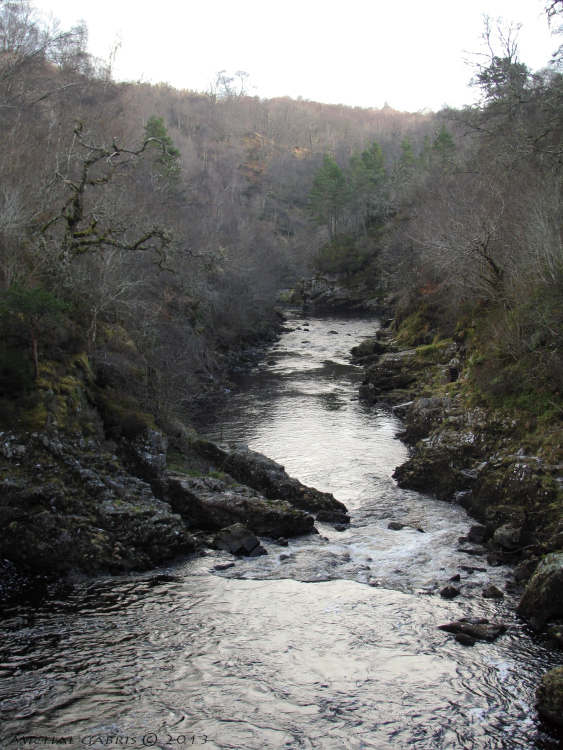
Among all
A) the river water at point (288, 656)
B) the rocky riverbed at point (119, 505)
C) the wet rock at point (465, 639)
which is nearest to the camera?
the river water at point (288, 656)

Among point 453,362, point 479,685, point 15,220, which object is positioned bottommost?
point 479,685

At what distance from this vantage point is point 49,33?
28234mm

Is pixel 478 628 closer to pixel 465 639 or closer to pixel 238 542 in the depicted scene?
pixel 465 639

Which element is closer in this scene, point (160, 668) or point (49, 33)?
point (160, 668)

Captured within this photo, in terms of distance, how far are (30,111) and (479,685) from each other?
29087 millimetres

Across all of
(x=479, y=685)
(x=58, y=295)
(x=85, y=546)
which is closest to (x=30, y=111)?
(x=58, y=295)

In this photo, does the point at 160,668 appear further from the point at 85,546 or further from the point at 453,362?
the point at 453,362

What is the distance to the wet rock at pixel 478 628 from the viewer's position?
34.1 ft

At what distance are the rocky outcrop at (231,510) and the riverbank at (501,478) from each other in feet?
14.5

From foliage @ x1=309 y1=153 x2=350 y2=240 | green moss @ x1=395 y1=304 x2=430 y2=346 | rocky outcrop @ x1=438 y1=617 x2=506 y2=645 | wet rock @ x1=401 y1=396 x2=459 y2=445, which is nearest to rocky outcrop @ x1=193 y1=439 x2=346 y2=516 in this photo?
rocky outcrop @ x1=438 y1=617 x2=506 y2=645

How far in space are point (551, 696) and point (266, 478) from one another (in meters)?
10.6

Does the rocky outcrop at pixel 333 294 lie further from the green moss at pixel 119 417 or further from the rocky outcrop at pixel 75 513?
the rocky outcrop at pixel 75 513

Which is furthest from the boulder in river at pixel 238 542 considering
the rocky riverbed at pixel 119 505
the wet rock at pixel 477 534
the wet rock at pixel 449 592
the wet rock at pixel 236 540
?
the wet rock at pixel 477 534

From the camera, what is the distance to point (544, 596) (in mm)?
10930
